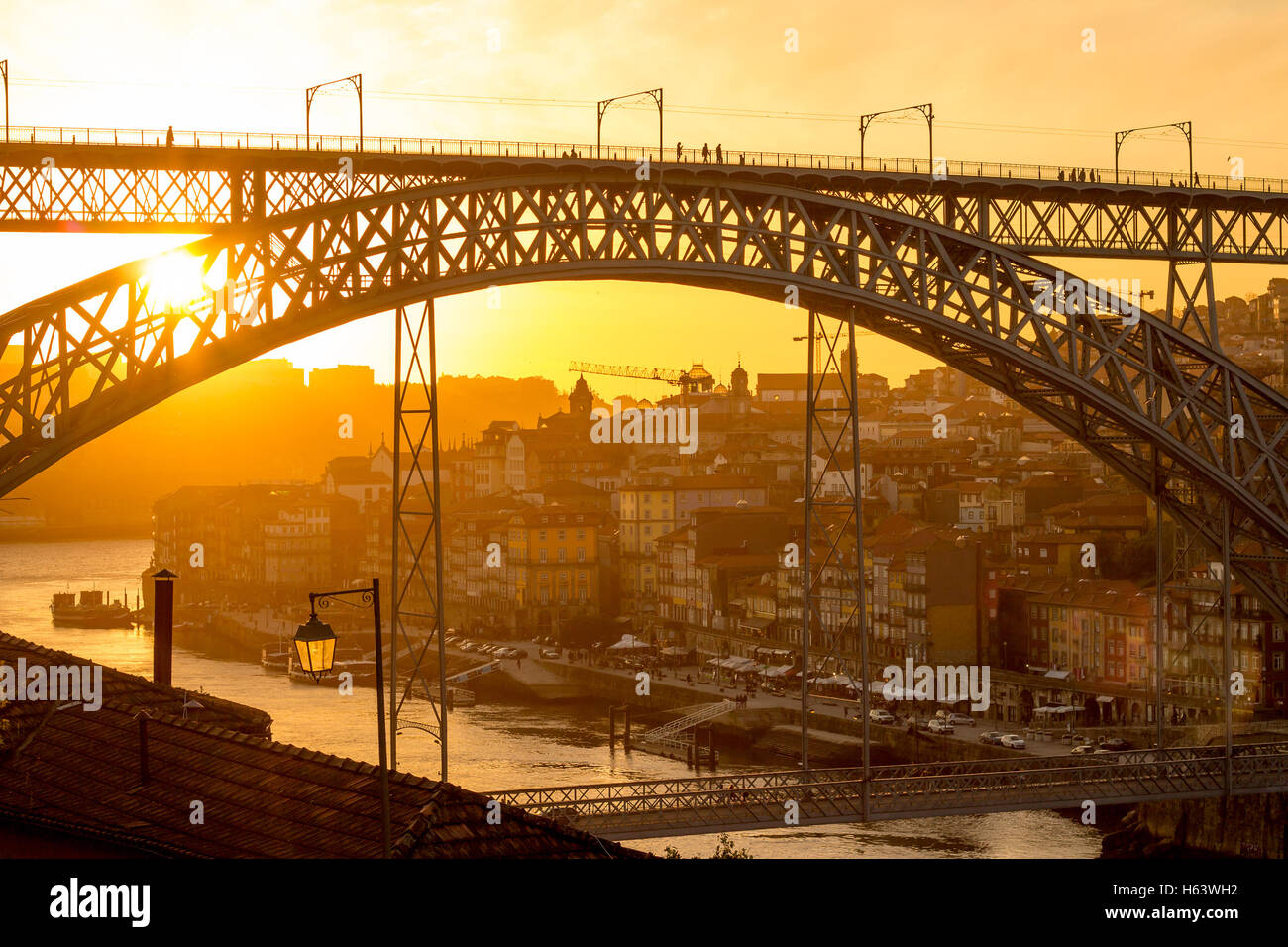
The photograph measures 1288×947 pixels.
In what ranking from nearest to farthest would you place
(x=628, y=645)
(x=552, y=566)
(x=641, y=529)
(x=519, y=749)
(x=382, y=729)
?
(x=382, y=729) → (x=519, y=749) → (x=628, y=645) → (x=552, y=566) → (x=641, y=529)

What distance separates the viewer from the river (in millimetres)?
35781

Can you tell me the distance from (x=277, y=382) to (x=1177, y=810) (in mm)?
135694

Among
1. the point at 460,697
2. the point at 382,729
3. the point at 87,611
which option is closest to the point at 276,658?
the point at 460,697

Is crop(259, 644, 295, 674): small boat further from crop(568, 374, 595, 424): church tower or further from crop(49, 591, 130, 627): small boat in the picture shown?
crop(568, 374, 595, 424): church tower

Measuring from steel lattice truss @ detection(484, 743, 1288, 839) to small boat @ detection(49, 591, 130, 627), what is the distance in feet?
198

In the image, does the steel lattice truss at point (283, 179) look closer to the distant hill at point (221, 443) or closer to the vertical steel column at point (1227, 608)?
the vertical steel column at point (1227, 608)

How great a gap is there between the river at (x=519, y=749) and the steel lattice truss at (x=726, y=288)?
11962mm

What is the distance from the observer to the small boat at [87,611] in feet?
258

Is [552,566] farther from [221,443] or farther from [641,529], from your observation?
[221,443]

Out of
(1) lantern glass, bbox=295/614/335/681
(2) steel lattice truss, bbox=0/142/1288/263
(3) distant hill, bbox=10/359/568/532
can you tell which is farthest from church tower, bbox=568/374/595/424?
(1) lantern glass, bbox=295/614/335/681

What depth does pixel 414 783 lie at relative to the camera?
11.4 meters

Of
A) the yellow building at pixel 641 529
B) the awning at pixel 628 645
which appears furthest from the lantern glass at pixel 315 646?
the yellow building at pixel 641 529

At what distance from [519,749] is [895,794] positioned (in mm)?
26302

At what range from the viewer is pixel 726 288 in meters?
23.8
